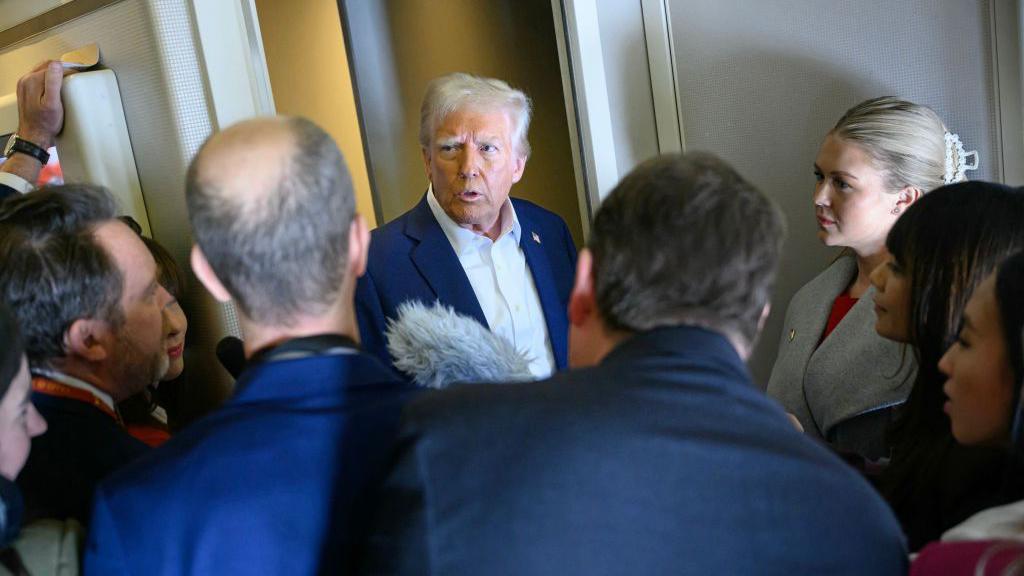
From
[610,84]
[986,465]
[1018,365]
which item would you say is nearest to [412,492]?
[1018,365]

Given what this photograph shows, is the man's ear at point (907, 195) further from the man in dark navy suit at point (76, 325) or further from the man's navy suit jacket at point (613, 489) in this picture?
the man in dark navy suit at point (76, 325)

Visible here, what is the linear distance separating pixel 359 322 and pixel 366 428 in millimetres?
1237

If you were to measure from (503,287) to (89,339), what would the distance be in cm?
113

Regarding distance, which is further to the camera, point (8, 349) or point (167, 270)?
point (167, 270)

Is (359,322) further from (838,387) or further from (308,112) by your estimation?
(308,112)

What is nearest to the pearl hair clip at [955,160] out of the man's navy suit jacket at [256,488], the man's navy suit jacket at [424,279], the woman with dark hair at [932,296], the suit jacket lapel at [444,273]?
the woman with dark hair at [932,296]

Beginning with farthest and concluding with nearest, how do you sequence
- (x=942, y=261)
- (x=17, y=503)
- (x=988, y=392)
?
(x=942, y=261) < (x=988, y=392) < (x=17, y=503)

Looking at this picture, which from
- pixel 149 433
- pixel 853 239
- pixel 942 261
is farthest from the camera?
pixel 853 239

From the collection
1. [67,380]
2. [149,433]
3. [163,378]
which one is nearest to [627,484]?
[67,380]

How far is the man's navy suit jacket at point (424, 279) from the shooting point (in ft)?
7.34

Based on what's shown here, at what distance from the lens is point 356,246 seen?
1125 millimetres

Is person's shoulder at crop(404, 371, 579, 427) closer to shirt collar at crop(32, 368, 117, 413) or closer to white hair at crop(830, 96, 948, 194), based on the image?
shirt collar at crop(32, 368, 117, 413)

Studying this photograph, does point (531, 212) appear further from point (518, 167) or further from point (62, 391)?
point (62, 391)

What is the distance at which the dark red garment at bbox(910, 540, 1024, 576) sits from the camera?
2.82 feet
